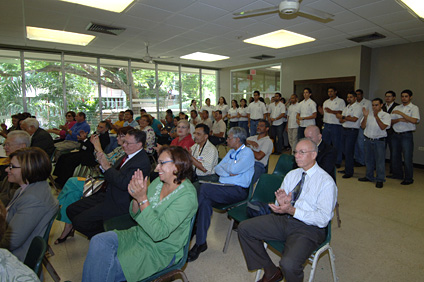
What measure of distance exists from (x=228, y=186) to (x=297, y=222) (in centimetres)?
93

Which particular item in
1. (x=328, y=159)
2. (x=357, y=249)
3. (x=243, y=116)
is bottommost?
(x=357, y=249)

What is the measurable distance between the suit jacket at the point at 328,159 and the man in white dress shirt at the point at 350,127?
263 cm

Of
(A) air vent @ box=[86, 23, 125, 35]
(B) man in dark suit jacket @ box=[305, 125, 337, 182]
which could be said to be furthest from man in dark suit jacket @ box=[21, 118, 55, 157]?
(B) man in dark suit jacket @ box=[305, 125, 337, 182]

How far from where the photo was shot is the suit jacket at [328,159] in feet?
9.65

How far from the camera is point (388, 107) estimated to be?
5.24 m

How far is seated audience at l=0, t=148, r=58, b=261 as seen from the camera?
1664 millimetres

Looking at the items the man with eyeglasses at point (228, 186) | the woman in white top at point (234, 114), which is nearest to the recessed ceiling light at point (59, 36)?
the woman in white top at point (234, 114)

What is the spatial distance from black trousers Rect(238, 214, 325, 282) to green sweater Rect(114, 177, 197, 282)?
0.63 meters

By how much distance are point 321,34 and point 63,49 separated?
7211mm

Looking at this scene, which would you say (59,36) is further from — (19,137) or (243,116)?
(243,116)

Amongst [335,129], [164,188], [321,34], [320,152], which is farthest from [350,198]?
[321,34]

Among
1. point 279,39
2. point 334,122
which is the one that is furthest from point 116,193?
point 279,39

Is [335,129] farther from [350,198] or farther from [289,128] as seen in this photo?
[350,198]

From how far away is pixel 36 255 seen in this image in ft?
4.48
